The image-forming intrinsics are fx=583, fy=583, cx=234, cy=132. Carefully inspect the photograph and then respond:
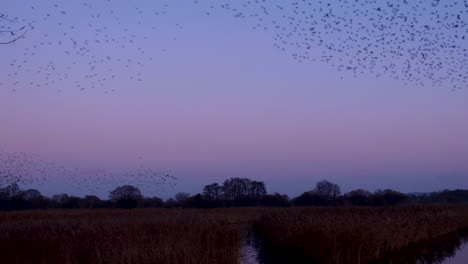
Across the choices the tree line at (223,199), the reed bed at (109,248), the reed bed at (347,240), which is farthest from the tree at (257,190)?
the reed bed at (109,248)

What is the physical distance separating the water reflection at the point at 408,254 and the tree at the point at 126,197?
160ft

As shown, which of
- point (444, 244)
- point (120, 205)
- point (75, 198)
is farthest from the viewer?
point (75, 198)

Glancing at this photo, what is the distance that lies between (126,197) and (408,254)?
6135 cm

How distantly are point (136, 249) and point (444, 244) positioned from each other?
55.0 feet

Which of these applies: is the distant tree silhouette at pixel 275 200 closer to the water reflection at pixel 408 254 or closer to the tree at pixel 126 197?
the tree at pixel 126 197

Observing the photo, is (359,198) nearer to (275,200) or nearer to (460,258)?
(275,200)

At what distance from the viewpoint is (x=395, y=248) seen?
20078mm

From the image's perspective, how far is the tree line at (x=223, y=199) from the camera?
76.2 m

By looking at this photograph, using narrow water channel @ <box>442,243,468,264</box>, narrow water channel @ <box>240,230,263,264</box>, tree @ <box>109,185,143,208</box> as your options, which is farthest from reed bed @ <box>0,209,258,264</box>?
tree @ <box>109,185,143,208</box>

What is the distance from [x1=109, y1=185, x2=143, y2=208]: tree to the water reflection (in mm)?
48764

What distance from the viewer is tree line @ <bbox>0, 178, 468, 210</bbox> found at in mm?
76250

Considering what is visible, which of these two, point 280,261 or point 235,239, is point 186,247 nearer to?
point 235,239

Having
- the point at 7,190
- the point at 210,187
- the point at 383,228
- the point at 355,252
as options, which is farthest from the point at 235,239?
the point at 210,187

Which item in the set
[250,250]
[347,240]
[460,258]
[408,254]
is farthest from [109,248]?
[460,258]
